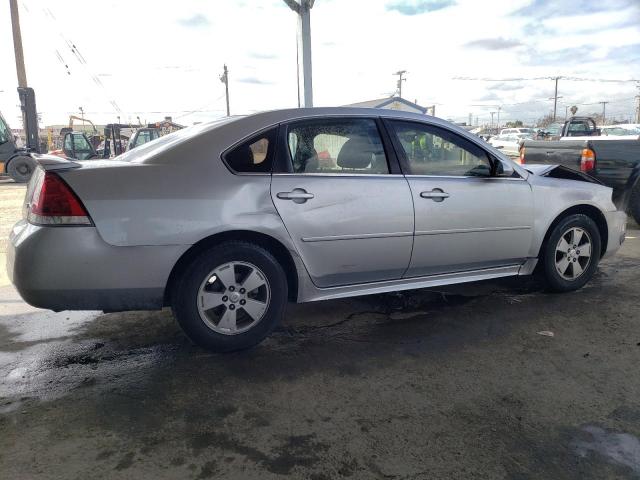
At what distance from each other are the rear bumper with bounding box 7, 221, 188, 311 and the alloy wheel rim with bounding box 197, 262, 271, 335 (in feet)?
0.94

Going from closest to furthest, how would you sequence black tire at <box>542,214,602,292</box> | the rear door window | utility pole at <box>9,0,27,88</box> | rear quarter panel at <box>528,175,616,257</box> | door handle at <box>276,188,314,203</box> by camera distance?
door handle at <box>276,188,314,203</box> < the rear door window < rear quarter panel at <box>528,175,616,257</box> < black tire at <box>542,214,602,292</box> < utility pole at <box>9,0,27,88</box>

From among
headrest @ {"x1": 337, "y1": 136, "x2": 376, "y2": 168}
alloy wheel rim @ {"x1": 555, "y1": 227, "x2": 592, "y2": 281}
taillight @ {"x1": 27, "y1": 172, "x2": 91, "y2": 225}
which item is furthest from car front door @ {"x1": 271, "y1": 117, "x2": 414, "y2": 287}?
alloy wheel rim @ {"x1": 555, "y1": 227, "x2": 592, "y2": 281}

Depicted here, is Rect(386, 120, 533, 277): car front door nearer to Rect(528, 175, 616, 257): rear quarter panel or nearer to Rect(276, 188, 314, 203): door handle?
Rect(528, 175, 616, 257): rear quarter panel

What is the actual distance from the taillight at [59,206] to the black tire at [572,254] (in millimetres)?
3713

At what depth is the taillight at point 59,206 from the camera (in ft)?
9.83

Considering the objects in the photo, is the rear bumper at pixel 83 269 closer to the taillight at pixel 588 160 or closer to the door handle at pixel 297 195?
the door handle at pixel 297 195

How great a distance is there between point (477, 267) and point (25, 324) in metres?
3.74

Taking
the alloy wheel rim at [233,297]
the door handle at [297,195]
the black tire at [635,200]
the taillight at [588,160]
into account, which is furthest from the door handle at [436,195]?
the black tire at [635,200]

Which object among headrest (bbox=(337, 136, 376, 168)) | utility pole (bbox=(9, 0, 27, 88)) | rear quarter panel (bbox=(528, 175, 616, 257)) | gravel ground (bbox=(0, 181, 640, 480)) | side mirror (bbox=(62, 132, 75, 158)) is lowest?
gravel ground (bbox=(0, 181, 640, 480))

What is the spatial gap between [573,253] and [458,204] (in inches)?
57.1

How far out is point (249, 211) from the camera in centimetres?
332

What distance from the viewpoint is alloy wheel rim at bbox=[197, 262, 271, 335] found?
3.32m

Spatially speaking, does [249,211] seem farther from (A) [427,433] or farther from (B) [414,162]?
(A) [427,433]

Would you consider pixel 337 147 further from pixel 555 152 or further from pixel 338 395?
pixel 555 152
